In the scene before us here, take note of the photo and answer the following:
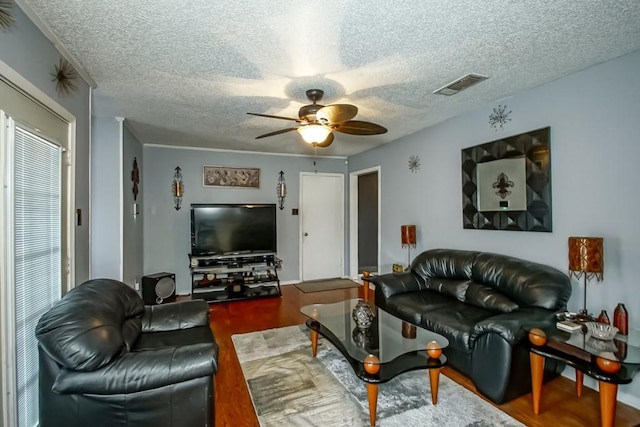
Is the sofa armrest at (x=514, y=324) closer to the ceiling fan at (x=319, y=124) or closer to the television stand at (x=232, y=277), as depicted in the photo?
the ceiling fan at (x=319, y=124)

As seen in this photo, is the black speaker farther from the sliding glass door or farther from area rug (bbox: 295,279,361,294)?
the sliding glass door

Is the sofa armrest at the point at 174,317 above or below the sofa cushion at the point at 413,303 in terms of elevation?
above

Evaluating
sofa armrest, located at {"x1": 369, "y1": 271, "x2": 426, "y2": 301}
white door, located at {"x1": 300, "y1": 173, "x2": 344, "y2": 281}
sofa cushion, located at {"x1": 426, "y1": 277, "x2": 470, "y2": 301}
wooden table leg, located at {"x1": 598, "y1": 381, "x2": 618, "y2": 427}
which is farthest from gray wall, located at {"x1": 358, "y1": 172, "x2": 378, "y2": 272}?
wooden table leg, located at {"x1": 598, "y1": 381, "x2": 618, "y2": 427}

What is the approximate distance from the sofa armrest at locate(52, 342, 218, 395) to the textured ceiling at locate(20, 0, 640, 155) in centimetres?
190

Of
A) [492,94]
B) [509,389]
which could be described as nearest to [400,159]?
[492,94]

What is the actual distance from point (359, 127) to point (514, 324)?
1911mm

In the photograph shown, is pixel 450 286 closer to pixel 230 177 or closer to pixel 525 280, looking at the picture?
pixel 525 280

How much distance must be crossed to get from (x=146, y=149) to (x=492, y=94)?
486 cm

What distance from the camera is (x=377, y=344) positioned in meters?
2.37

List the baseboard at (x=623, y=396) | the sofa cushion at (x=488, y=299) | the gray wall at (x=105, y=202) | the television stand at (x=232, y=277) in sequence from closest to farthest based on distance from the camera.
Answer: the baseboard at (x=623, y=396) < the sofa cushion at (x=488, y=299) < the gray wall at (x=105, y=202) < the television stand at (x=232, y=277)

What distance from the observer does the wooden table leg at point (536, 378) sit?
6.83 ft

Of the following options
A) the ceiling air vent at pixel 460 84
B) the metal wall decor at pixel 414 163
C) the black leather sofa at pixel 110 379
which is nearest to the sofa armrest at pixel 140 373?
the black leather sofa at pixel 110 379

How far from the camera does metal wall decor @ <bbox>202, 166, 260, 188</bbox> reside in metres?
5.35

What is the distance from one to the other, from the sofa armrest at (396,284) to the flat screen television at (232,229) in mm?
2230
